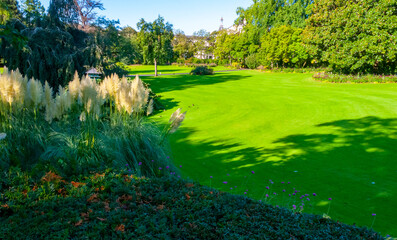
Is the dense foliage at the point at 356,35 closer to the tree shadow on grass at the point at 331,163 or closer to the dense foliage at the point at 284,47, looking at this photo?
the dense foliage at the point at 284,47

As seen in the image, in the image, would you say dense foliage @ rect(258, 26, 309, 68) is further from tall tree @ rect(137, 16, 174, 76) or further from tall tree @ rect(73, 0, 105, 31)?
tall tree @ rect(73, 0, 105, 31)

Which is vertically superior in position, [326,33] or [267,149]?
[326,33]

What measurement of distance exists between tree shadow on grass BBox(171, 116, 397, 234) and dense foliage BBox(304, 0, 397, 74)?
57.5ft

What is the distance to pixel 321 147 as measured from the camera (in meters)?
8.18

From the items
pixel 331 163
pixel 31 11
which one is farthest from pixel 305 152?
pixel 31 11

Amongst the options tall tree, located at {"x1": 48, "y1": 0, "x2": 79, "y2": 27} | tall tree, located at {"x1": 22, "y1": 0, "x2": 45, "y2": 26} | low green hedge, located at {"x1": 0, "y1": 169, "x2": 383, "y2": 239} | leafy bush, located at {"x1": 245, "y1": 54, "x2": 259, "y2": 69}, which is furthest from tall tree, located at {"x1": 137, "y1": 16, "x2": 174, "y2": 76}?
low green hedge, located at {"x1": 0, "y1": 169, "x2": 383, "y2": 239}

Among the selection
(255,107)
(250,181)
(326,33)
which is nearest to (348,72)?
(326,33)

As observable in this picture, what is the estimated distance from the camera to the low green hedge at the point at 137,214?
237 cm

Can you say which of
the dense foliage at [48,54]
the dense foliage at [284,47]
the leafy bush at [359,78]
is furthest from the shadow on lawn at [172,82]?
the dense foliage at [284,47]

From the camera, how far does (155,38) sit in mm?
31109

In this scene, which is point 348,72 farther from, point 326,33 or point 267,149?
point 267,149

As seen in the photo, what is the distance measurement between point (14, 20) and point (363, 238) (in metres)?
16.2

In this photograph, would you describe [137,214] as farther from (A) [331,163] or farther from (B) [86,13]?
(B) [86,13]

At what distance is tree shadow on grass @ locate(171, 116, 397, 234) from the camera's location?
4902 mm
